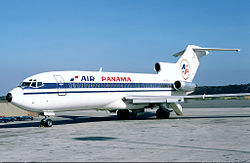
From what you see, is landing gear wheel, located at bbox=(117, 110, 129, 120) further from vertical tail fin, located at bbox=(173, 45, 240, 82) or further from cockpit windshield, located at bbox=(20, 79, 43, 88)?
cockpit windshield, located at bbox=(20, 79, 43, 88)

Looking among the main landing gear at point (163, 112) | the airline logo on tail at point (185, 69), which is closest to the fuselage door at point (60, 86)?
the main landing gear at point (163, 112)

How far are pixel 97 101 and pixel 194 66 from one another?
1248 cm

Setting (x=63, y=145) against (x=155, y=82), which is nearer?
(x=63, y=145)

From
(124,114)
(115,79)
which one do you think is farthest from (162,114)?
(115,79)

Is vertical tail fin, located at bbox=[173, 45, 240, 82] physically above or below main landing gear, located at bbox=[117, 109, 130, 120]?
above

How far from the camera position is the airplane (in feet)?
58.2

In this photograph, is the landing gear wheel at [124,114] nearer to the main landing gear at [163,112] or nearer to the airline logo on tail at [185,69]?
the main landing gear at [163,112]

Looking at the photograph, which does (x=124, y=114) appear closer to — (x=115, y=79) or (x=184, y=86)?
(x=115, y=79)

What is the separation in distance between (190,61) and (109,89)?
35.0 feet

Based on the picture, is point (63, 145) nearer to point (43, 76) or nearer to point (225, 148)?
point (225, 148)

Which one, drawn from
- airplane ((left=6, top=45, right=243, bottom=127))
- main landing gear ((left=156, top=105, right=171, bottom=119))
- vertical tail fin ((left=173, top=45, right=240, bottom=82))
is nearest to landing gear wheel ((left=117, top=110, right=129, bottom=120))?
airplane ((left=6, top=45, right=243, bottom=127))

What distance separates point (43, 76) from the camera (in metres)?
18.5

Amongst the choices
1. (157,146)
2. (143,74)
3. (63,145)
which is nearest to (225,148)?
(157,146)

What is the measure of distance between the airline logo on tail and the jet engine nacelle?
1321 mm
